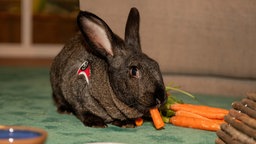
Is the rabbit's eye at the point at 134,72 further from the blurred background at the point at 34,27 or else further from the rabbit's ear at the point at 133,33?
the blurred background at the point at 34,27

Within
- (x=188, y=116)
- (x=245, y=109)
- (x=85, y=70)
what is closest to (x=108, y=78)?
(x=85, y=70)

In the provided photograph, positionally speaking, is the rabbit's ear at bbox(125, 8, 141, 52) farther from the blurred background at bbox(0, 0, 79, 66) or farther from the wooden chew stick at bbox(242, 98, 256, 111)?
the blurred background at bbox(0, 0, 79, 66)

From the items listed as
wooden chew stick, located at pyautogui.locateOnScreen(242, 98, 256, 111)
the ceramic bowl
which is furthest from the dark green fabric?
the ceramic bowl

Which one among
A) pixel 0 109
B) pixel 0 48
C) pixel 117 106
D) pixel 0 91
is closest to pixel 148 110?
pixel 117 106

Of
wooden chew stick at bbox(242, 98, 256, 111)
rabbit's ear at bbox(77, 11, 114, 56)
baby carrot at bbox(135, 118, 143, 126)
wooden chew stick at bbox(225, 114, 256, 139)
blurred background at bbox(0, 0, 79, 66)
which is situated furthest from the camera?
blurred background at bbox(0, 0, 79, 66)

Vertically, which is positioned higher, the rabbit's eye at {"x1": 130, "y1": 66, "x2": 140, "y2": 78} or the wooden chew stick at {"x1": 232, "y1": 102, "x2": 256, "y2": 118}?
the rabbit's eye at {"x1": 130, "y1": 66, "x2": 140, "y2": 78}

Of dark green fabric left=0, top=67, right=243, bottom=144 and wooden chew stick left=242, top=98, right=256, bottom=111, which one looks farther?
dark green fabric left=0, top=67, right=243, bottom=144

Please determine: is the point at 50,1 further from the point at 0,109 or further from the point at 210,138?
the point at 210,138
